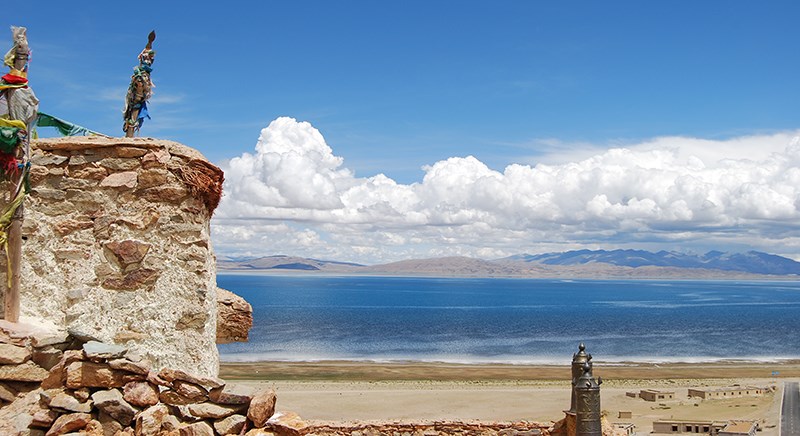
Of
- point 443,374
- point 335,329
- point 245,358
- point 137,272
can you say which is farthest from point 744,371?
point 137,272

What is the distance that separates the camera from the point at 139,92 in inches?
375

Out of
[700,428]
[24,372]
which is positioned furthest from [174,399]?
[700,428]

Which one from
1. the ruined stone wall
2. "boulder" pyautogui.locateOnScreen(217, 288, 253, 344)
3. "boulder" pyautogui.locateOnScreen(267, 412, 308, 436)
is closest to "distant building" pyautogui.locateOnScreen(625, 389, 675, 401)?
"boulder" pyautogui.locateOnScreen(217, 288, 253, 344)

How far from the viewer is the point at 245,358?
6856 cm

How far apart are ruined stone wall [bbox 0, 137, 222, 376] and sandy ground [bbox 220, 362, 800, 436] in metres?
28.3

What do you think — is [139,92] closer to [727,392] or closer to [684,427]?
[684,427]

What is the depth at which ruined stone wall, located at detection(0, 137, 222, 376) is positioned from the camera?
714 cm

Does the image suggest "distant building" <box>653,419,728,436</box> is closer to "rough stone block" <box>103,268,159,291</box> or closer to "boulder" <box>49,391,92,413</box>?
"rough stone block" <box>103,268,159,291</box>

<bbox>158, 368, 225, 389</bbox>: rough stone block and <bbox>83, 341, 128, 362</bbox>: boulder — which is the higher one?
<bbox>83, 341, 128, 362</bbox>: boulder

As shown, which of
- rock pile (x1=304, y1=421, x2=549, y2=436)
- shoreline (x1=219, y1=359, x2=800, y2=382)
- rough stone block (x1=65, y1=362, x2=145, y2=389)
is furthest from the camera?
shoreline (x1=219, y1=359, x2=800, y2=382)

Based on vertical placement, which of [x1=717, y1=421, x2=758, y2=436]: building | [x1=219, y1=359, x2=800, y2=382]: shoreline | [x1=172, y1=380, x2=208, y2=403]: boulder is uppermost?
[x1=172, y1=380, x2=208, y2=403]: boulder

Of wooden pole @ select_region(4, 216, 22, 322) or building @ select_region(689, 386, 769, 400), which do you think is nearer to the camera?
wooden pole @ select_region(4, 216, 22, 322)

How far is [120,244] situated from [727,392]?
2155 inches

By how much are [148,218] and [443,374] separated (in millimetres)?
56337
